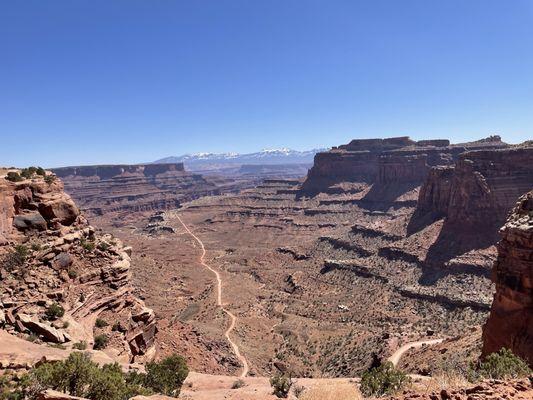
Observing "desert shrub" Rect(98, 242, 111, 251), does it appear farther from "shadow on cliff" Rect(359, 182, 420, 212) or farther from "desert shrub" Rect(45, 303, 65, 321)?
"shadow on cliff" Rect(359, 182, 420, 212)

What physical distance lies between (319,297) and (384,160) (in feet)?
259

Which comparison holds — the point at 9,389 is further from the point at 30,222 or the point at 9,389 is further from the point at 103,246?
the point at 103,246

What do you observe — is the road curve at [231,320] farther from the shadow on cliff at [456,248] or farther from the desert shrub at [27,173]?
the shadow on cliff at [456,248]

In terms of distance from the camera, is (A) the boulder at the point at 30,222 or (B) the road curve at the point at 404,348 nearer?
(A) the boulder at the point at 30,222

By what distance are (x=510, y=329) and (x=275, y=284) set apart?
171 ft

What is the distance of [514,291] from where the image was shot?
87.0 ft

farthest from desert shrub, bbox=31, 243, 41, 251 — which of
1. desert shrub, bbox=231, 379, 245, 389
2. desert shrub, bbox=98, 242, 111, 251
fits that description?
desert shrub, bbox=231, 379, 245, 389

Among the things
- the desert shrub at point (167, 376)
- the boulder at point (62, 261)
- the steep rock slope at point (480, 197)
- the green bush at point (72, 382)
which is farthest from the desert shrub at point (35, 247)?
the steep rock slope at point (480, 197)

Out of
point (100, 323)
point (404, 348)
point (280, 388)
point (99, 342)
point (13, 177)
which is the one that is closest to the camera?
point (280, 388)

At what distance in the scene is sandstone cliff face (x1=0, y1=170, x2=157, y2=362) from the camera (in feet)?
78.1

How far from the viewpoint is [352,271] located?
70500 millimetres

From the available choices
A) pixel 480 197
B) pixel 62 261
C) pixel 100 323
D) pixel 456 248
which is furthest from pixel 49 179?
pixel 480 197

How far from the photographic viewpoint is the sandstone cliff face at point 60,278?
78.1ft

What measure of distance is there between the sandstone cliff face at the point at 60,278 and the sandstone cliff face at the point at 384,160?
10410 centimetres
